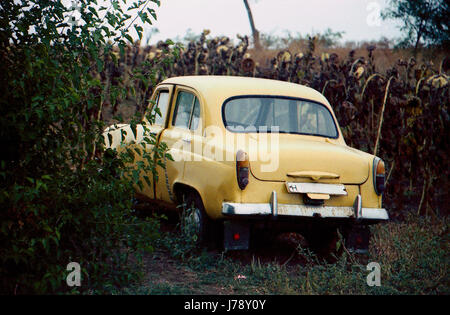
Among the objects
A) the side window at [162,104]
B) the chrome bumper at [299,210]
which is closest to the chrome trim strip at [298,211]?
the chrome bumper at [299,210]

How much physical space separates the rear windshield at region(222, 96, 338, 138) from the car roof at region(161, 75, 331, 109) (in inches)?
2.6

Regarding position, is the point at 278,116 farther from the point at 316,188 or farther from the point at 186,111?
the point at 316,188

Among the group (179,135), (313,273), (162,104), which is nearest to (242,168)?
(313,273)

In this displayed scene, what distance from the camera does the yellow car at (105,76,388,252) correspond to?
5797 millimetres

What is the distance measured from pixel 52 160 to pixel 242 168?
1695mm

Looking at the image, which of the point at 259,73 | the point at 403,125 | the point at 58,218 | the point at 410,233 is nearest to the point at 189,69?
the point at 259,73

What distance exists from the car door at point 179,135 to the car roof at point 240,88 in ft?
0.46

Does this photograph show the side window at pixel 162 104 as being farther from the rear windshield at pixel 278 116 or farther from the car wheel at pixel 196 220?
the car wheel at pixel 196 220

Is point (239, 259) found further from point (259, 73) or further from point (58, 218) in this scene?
point (259, 73)

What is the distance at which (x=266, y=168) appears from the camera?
19.1 ft

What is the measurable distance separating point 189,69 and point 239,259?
9368mm

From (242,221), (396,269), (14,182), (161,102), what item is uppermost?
(161,102)

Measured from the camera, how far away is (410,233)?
24.6 feet

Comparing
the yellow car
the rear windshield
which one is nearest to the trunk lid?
the yellow car
